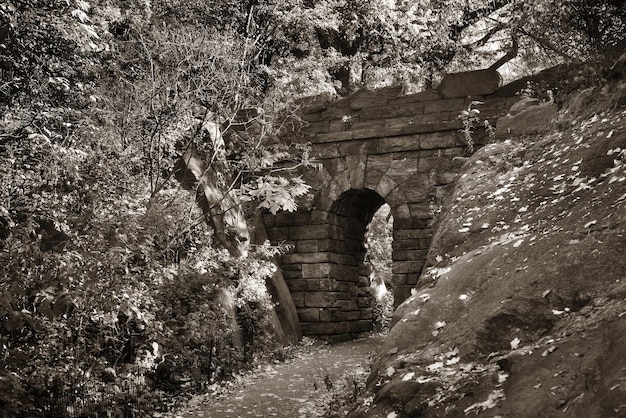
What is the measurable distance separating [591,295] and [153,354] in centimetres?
473

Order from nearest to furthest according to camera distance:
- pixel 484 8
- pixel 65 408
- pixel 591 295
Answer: pixel 591 295 → pixel 65 408 → pixel 484 8

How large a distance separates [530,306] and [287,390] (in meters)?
3.93

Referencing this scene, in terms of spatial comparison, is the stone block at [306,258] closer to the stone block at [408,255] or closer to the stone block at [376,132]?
the stone block at [408,255]

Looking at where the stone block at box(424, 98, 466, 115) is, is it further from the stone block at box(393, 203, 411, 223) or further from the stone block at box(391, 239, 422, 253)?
the stone block at box(391, 239, 422, 253)

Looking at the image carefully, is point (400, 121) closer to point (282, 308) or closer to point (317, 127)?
point (317, 127)

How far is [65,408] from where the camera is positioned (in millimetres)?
5324

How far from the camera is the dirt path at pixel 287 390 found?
20.0ft

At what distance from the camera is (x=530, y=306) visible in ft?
12.6

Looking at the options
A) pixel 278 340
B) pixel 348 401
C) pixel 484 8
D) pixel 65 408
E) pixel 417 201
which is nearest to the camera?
pixel 65 408

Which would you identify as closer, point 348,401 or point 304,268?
point 348,401

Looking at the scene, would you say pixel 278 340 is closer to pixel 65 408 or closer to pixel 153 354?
pixel 153 354

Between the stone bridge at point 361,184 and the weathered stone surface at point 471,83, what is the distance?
3.5 inches

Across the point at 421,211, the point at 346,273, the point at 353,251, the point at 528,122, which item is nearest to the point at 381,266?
the point at 353,251

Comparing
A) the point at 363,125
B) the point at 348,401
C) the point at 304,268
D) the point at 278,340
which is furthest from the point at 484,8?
the point at 348,401
